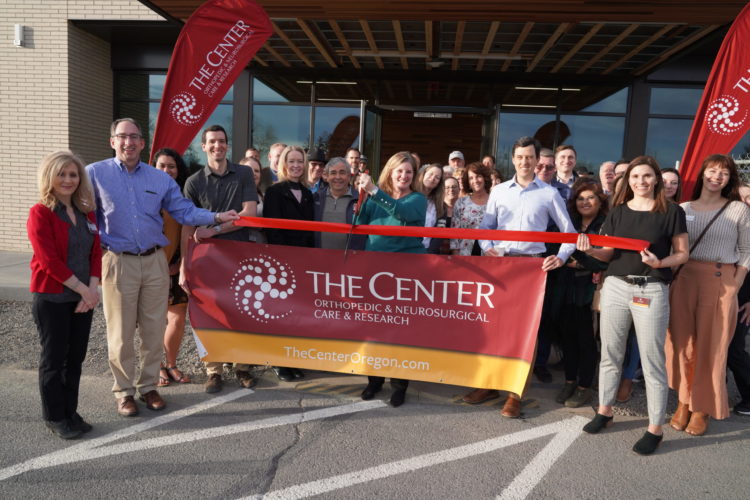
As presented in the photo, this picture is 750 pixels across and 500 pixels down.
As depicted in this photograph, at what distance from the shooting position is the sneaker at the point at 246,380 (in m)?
4.37

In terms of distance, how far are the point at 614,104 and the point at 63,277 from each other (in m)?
10.3

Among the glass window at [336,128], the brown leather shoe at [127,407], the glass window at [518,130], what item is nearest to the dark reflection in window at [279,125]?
the glass window at [336,128]

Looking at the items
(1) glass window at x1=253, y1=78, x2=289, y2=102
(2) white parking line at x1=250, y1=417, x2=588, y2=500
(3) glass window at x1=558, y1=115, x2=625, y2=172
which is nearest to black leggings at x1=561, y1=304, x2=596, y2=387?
(2) white parking line at x1=250, y1=417, x2=588, y2=500

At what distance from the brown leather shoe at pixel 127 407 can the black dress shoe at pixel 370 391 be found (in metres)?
1.72

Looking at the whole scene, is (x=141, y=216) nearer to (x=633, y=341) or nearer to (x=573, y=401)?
(x=573, y=401)

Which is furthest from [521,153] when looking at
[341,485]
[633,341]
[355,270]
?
[341,485]

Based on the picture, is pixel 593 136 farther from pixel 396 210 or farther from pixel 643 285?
pixel 396 210

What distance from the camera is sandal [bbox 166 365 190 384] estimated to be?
4434mm

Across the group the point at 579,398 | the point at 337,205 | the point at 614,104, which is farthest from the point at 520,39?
the point at 579,398

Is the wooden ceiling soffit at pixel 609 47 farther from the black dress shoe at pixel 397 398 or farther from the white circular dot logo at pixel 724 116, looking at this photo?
the black dress shoe at pixel 397 398

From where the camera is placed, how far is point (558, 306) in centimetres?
436

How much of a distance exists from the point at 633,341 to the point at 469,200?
1962mm

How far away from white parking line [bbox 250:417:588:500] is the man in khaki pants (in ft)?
5.30

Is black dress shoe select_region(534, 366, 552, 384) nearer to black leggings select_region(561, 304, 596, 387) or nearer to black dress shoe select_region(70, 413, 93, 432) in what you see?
black leggings select_region(561, 304, 596, 387)
